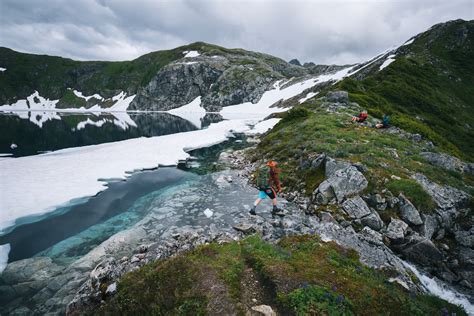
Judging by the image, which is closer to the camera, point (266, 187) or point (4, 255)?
point (4, 255)

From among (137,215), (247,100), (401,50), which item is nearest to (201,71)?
(247,100)

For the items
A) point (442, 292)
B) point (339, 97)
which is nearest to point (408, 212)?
point (442, 292)

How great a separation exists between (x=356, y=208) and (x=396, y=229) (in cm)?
202

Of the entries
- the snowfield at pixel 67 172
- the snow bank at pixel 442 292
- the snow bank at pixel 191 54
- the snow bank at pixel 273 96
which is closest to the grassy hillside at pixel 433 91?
the snow bank at pixel 442 292

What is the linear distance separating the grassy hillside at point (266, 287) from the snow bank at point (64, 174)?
37.1ft

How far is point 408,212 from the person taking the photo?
12477mm

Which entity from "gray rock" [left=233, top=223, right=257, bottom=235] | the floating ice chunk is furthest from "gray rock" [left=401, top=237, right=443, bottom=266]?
the floating ice chunk

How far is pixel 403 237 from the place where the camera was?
11336mm

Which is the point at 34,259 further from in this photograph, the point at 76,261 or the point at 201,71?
the point at 201,71

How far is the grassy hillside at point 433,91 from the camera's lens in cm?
3584

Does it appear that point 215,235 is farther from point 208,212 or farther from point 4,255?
point 4,255

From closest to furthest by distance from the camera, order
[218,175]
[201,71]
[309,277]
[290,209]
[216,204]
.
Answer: [309,277] < [290,209] < [216,204] < [218,175] < [201,71]

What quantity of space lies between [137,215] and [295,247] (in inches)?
399

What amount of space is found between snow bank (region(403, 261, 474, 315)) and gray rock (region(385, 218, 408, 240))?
169 cm
